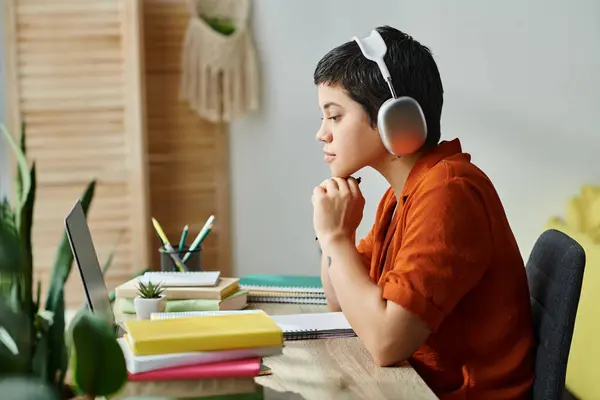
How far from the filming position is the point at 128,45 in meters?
3.38

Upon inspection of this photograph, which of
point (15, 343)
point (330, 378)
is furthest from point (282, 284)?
point (15, 343)

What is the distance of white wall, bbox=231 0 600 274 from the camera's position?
3.29 meters

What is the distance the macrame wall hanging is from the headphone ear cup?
2.28 m

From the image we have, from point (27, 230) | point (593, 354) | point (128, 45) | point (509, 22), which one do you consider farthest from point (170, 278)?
point (509, 22)

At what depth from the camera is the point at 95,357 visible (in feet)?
1.79

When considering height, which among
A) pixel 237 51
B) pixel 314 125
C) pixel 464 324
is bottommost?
pixel 464 324

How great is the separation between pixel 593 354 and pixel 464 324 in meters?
1.34

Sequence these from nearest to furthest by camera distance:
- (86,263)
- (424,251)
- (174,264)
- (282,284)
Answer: (424,251), (86,263), (174,264), (282,284)

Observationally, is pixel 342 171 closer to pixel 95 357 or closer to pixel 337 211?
pixel 337 211

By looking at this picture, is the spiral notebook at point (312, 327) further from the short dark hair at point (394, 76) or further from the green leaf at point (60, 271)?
the green leaf at point (60, 271)

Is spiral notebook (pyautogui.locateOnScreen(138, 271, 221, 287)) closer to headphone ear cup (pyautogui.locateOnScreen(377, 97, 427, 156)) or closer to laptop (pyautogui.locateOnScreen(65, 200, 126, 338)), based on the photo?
laptop (pyautogui.locateOnScreen(65, 200, 126, 338))

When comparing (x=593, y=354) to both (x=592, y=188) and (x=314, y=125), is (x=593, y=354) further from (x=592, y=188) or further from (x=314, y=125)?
(x=314, y=125)

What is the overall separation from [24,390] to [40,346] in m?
0.10

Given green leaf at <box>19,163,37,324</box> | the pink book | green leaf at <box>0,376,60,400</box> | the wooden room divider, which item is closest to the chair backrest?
the pink book
